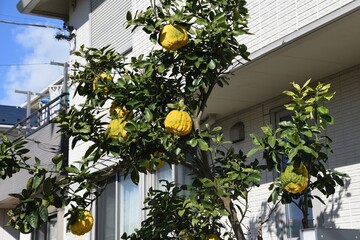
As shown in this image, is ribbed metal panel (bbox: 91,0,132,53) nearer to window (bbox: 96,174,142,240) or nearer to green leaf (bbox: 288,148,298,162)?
window (bbox: 96,174,142,240)

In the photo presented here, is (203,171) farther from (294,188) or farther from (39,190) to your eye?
(39,190)

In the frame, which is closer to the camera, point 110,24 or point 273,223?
point 273,223

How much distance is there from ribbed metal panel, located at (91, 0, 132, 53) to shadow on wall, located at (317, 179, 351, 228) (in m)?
5.66

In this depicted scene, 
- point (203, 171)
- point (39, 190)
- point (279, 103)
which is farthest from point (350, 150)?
point (39, 190)

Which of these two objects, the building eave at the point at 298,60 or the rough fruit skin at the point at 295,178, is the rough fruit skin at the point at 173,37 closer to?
the rough fruit skin at the point at 295,178

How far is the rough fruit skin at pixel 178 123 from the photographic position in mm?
4875

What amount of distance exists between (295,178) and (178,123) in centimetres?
95

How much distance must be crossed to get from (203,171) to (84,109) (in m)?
1.16

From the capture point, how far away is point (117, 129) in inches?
205

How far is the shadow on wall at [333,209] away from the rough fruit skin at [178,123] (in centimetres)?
354

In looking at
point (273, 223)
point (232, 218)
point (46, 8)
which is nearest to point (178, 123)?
point (232, 218)

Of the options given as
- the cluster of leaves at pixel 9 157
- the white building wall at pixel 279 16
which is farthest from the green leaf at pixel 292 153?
the white building wall at pixel 279 16

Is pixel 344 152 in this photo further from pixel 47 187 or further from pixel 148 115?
pixel 47 187

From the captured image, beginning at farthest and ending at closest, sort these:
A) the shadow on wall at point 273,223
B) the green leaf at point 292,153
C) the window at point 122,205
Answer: the window at point 122,205 → the shadow on wall at point 273,223 → the green leaf at point 292,153
